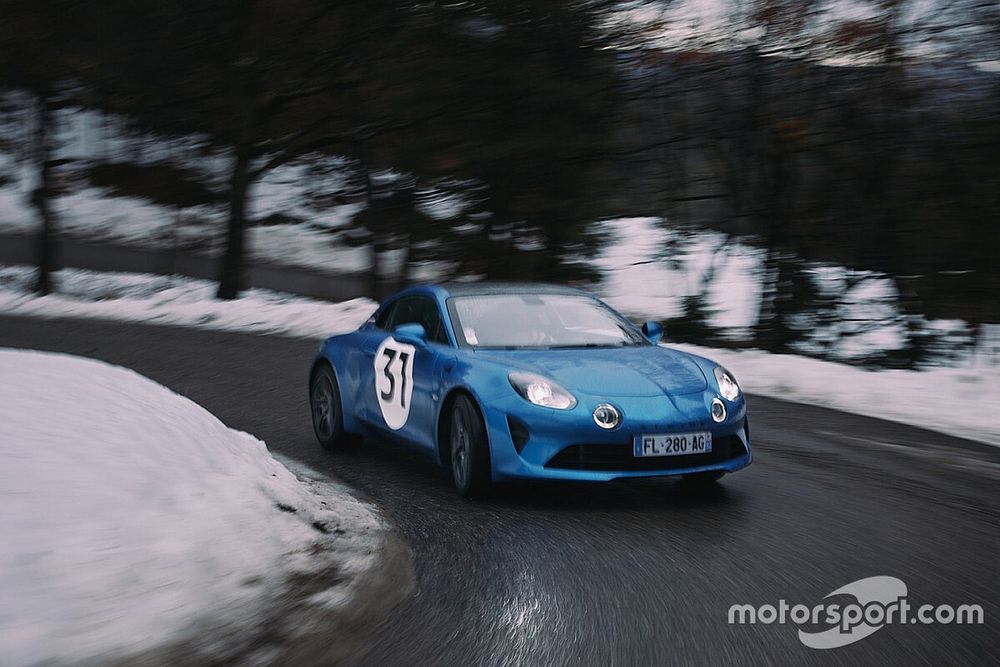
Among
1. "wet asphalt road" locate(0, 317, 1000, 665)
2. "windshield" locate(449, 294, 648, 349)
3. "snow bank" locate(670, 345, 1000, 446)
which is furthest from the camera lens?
"snow bank" locate(670, 345, 1000, 446)

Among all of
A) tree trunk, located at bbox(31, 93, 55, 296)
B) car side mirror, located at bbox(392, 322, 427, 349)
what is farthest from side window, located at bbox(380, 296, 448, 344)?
tree trunk, located at bbox(31, 93, 55, 296)

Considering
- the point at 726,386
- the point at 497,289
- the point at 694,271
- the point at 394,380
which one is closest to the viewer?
the point at 726,386

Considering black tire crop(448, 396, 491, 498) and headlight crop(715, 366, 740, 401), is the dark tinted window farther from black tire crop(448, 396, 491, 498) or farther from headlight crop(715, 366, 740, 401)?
headlight crop(715, 366, 740, 401)

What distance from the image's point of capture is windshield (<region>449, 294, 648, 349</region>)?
7660mm

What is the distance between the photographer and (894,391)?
1226 cm

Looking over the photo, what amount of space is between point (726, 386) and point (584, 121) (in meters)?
15.0

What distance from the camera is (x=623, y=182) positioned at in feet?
68.2

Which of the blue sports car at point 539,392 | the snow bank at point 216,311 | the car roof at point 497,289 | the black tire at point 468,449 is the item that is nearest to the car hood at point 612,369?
the blue sports car at point 539,392

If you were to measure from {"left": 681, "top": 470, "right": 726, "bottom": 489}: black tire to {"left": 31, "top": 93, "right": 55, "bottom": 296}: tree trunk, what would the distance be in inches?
A: 1049

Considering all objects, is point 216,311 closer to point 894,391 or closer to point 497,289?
point 894,391

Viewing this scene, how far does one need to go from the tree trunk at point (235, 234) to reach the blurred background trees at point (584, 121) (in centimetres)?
5

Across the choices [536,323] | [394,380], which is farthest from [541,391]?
[394,380]

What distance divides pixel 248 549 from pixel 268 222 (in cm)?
4029

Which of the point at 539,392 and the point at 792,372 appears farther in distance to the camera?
the point at 792,372
